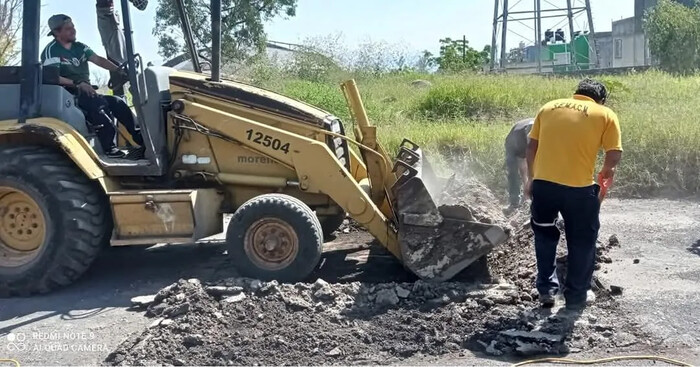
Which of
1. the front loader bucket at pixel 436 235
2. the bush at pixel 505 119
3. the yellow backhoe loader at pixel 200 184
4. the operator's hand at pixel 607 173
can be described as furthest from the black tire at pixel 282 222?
the bush at pixel 505 119

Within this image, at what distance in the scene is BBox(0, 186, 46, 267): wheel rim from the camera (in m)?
7.32

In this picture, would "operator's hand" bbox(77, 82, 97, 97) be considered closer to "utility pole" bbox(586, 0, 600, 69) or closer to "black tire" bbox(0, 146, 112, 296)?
"black tire" bbox(0, 146, 112, 296)

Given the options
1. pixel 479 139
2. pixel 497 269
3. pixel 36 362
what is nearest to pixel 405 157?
pixel 497 269

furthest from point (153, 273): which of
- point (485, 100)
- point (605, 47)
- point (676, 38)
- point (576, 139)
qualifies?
point (605, 47)

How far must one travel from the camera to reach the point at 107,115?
7.73 metres

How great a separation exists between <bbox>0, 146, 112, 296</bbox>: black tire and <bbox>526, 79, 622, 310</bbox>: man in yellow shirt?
12.5 feet

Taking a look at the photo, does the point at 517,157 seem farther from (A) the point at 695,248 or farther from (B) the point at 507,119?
(B) the point at 507,119

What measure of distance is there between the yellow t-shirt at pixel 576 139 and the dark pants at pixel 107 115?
3889 mm

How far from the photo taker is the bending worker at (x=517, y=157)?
9.52 meters

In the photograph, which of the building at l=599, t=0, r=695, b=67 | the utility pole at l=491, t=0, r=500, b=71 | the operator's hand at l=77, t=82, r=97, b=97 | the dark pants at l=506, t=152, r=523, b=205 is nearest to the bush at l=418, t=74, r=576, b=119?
the dark pants at l=506, t=152, r=523, b=205

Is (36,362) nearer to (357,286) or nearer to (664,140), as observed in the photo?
(357,286)

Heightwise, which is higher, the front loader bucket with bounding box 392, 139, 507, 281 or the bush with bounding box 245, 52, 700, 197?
the bush with bounding box 245, 52, 700, 197

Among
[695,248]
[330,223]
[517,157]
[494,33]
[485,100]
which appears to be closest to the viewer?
[695,248]

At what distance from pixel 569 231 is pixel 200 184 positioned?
3.39m
